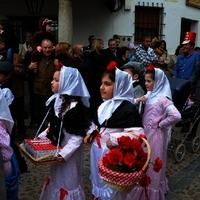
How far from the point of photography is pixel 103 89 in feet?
9.98

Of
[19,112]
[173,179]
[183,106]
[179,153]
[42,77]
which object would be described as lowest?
[173,179]

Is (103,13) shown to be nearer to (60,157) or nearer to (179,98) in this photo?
(179,98)

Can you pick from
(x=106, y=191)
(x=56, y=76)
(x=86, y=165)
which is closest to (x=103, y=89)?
(x=56, y=76)

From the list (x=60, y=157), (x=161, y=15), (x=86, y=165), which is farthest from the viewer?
(x=161, y=15)

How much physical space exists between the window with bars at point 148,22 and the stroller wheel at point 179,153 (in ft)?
20.1

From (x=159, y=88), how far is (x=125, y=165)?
5.44 feet

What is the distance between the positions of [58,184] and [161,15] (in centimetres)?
910

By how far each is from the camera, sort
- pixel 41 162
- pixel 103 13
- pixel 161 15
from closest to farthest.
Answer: pixel 41 162, pixel 103 13, pixel 161 15

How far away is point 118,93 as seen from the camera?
2.98 meters

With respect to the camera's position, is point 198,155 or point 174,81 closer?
point 174,81

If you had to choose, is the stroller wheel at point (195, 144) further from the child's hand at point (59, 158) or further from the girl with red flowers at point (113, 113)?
the child's hand at point (59, 158)

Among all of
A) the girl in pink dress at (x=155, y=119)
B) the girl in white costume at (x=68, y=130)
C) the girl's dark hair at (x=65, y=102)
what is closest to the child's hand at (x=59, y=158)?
the girl in white costume at (x=68, y=130)

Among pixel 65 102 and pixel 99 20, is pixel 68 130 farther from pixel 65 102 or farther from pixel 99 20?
pixel 99 20

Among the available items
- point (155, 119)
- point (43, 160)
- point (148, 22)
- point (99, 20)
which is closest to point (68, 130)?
point (43, 160)
